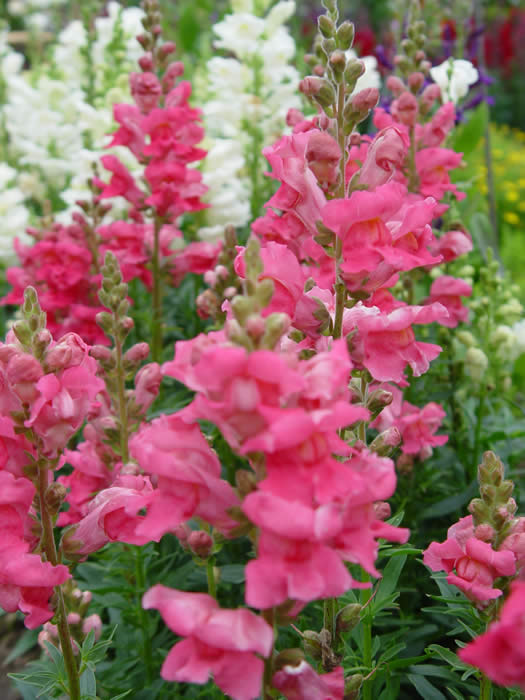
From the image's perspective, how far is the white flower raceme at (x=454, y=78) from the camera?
3240 mm

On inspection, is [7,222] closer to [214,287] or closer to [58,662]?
[214,287]

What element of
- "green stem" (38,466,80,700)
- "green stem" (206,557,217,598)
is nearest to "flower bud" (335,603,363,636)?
"green stem" (206,557,217,598)

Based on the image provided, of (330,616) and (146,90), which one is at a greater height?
(146,90)

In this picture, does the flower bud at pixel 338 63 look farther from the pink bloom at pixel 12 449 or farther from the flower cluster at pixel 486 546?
the pink bloom at pixel 12 449

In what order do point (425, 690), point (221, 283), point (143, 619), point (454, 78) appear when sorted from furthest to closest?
point (454, 78), point (221, 283), point (143, 619), point (425, 690)

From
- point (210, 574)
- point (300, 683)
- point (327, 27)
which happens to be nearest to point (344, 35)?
point (327, 27)

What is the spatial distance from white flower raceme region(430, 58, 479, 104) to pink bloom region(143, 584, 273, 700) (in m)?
2.72

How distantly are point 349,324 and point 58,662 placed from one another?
1.07m

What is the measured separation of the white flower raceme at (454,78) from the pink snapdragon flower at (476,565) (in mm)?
2259

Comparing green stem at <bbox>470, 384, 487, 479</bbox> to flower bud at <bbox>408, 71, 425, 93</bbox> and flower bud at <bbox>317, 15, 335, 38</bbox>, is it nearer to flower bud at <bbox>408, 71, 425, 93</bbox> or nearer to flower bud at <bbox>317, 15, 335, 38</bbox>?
flower bud at <bbox>408, 71, 425, 93</bbox>

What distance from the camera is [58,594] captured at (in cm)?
162

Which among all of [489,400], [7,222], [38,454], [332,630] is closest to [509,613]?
[332,630]

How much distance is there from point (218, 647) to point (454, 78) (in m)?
2.82

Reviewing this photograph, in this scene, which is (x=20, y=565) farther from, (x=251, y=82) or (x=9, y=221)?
(x=251, y=82)
